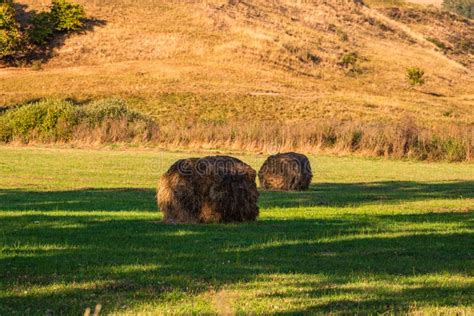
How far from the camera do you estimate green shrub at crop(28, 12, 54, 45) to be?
109438 mm

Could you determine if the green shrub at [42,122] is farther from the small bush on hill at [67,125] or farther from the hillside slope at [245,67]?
the hillside slope at [245,67]

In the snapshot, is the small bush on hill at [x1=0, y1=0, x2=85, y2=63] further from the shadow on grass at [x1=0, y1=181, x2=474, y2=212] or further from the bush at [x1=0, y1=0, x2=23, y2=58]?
the shadow on grass at [x1=0, y1=181, x2=474, y2=212]

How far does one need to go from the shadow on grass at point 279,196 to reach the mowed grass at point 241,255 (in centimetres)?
6

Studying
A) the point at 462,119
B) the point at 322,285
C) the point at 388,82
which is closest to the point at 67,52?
the point at 388,82

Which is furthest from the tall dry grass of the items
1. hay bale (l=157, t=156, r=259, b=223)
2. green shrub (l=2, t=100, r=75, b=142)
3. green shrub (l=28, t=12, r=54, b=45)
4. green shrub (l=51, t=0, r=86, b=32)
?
green shrub (l=51, t=0, r=86, b=32)

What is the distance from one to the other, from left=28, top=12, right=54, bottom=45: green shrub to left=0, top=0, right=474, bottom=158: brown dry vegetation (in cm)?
211

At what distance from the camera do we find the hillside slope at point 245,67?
3511 inches

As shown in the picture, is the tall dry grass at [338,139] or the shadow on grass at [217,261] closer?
the shadow on grass at [217,261]

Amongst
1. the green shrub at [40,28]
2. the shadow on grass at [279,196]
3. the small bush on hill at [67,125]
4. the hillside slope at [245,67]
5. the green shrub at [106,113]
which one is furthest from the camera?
the green shrub at [40,28]

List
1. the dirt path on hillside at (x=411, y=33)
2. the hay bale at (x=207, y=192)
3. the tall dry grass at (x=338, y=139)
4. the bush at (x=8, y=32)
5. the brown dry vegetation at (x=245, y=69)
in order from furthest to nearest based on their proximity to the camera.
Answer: the dirt path on hillside at (x=411, y=33) → the bush at (x=8, y=32) → the brown dry vegetation at (x=245, y=69) → the tall dry grass at (x=338, y=139) → the hay bale at (x=207, y=192)

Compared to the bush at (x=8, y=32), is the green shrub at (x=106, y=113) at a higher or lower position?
lower

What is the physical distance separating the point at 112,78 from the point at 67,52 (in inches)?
488

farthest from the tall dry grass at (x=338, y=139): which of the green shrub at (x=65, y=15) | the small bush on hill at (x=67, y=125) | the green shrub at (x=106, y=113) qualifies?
the green shrub at (x=65, y=15)

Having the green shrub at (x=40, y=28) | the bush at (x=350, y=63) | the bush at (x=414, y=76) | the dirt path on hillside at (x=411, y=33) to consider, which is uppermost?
the dirt path on hillside at (x=411, y=33)
